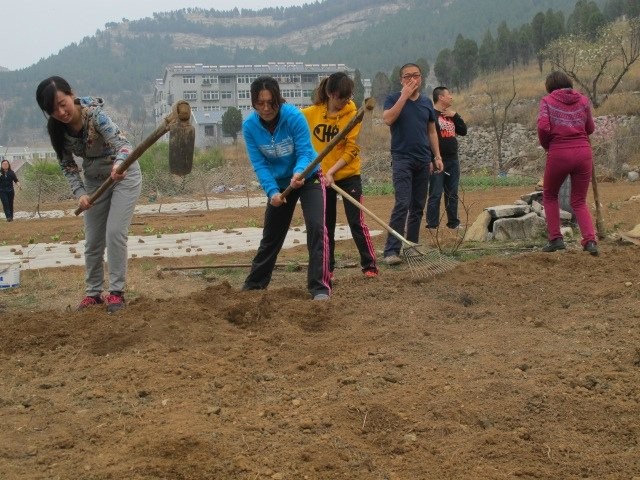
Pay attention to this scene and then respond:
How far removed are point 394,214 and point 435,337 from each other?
2.58 m

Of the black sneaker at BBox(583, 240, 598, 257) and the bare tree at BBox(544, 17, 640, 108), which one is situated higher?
the bare tree at BBox(544, 17, 640, 108)

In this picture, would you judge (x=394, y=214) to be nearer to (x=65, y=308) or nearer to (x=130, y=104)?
(x=65, y=308)

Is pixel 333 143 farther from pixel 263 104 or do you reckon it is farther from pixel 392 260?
pixel 392 260

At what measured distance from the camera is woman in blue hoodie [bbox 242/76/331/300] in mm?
5469

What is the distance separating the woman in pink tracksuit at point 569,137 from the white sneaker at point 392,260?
5.25 feet

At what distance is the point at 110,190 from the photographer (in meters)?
5.51

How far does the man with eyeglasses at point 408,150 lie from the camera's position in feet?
22.0

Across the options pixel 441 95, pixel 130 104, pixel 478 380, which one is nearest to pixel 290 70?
pixel 130 104

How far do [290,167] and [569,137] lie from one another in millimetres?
2763

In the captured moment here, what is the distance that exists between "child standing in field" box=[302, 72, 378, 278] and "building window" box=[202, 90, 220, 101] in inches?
3670

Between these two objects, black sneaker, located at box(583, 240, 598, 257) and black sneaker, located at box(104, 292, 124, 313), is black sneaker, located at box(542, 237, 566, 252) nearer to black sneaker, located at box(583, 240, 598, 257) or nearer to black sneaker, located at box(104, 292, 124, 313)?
black sneaker, located at box(583, 240, 598, 257)

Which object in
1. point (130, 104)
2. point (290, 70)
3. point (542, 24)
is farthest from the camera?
point (130, 104)

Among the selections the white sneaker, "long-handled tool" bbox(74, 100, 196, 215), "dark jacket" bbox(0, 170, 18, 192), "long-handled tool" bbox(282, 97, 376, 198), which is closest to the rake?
"long-handled tool" bbox(282, 97, 376, 198)

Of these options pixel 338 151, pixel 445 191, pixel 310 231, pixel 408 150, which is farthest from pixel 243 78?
pixel 310 231
